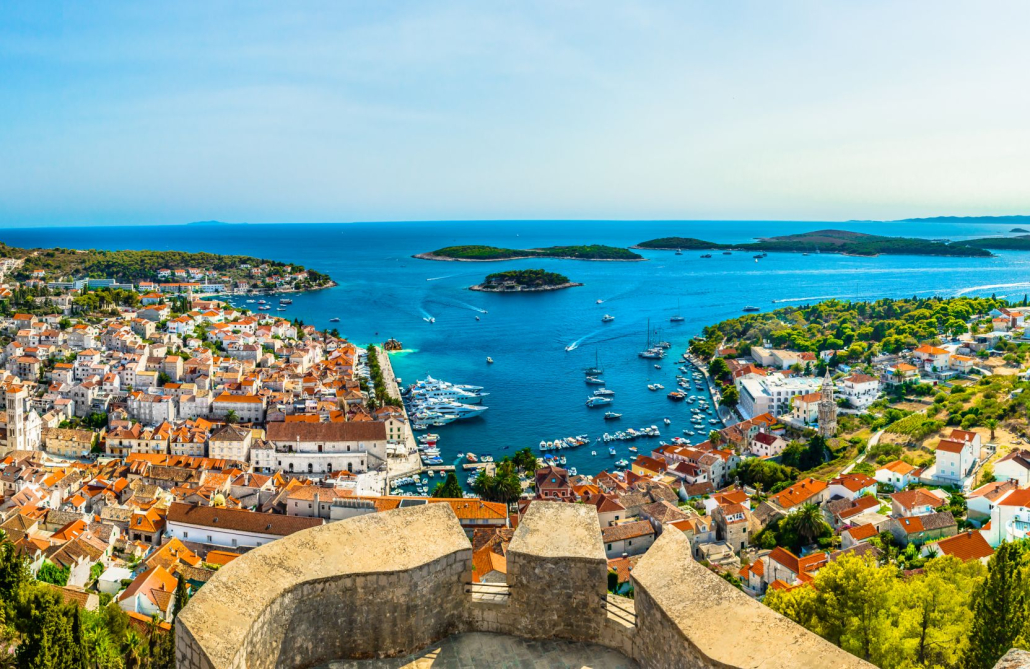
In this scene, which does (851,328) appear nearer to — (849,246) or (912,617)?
(912,617)

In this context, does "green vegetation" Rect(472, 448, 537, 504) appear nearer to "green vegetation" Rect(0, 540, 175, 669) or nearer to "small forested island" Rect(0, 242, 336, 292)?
"green vegetation" Rect(0, 540, 175, 669)

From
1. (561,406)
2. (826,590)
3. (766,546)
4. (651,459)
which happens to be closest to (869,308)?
(561,406)

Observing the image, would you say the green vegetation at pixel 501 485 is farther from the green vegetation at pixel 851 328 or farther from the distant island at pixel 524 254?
the distant island at pixel 524 254

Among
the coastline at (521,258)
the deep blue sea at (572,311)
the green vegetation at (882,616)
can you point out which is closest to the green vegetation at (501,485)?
the deep blue sea at (572,311)

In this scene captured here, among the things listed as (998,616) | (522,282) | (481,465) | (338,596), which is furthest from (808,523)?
(522,282)

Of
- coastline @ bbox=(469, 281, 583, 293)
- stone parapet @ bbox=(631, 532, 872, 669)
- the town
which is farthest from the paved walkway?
coastline @ bbox=(469, 281, 583, 293)

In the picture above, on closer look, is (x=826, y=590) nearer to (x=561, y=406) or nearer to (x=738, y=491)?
(x=738, y=491)
